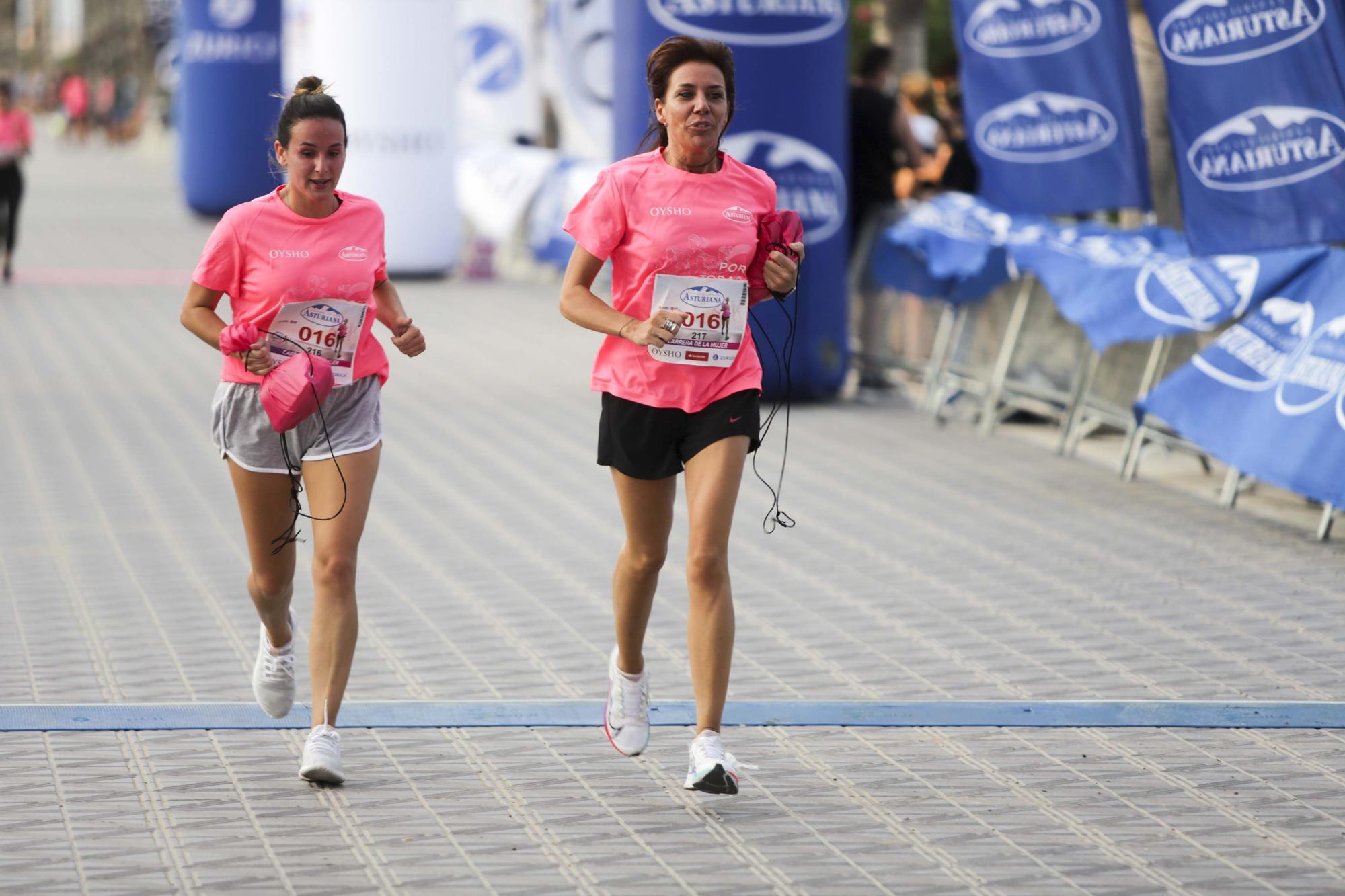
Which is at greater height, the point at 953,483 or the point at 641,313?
the point at 641,313

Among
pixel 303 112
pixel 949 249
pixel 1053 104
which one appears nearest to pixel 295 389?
pixel 303 112

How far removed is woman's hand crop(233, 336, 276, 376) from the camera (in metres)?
4.99

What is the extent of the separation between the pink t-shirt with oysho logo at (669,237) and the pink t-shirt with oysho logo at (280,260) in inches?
21.7

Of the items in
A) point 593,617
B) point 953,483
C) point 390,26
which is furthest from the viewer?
point 390,26

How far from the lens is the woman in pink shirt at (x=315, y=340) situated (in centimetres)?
505

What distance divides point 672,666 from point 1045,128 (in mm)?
5567

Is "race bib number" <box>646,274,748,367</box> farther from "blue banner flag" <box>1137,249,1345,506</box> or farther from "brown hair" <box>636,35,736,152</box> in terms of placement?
"blue banner flag" <box>1137,249,1345,506</box>

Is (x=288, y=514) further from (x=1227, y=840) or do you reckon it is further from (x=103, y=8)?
(x=103, y=8)

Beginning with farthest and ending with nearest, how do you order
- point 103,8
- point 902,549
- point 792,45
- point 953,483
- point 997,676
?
1. point 103,8
2. point 792,45
3. point 953,483
4. point 902,549
5. point 997,676

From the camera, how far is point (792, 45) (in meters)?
11.7

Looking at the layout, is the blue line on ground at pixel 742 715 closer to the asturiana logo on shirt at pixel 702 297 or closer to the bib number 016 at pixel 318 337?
the bib number 016 at pixel 318 337

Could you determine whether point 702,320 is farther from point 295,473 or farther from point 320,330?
point 295,473

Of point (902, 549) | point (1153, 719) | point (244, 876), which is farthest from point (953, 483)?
point (244, 876)

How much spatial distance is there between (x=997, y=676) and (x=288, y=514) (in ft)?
7.50
